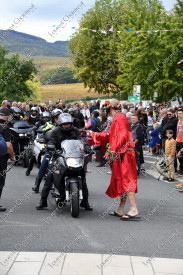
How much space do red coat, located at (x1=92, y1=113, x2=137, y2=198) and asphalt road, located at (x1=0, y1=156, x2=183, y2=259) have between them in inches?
21.1

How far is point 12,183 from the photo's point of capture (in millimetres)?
12820

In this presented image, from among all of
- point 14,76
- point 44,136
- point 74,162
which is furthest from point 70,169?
point 14,76

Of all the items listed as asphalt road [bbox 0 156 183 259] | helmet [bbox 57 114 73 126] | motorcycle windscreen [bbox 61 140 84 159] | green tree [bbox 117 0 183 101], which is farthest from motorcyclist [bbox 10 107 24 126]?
green tree [bbox 117 0 183 101]

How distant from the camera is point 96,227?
8.07m

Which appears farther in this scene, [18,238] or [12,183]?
[12,183]

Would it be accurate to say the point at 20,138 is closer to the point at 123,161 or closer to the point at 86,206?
the point at 86,206

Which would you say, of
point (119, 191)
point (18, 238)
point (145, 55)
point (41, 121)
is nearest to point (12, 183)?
point (41, 121)

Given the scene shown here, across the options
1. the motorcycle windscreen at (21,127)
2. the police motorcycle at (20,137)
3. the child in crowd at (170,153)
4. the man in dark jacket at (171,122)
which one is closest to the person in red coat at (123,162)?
the child in crowd at (170,153)

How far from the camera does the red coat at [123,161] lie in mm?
8578

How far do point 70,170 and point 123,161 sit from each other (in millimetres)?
861

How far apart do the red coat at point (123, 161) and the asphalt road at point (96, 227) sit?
0.54 m

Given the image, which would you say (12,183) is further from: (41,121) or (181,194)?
(181,194)

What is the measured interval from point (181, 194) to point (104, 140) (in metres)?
3.38

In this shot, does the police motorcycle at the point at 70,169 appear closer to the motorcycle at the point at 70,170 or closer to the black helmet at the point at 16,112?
the motorcycle at the point at 70,170
